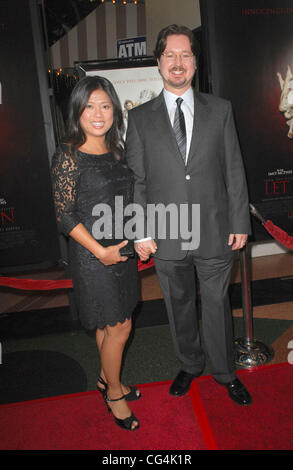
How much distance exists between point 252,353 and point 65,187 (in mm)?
1812

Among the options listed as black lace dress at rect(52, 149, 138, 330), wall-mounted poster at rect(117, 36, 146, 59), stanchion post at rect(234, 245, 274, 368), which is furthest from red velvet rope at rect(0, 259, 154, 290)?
wall-mounted poster at rect(117, 36, 146, 59)

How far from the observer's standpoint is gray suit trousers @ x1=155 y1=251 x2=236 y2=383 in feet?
7.09

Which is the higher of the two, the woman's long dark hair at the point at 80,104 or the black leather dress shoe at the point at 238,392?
the woman's long dark hair at the point at 80,104

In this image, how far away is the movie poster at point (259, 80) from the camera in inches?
111

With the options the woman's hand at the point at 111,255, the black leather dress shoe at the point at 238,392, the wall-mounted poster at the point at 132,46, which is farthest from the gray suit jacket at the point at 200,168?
the wall-mounted poster at the point at 132,46

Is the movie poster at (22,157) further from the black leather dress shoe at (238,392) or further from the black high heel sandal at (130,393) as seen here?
the black leather dress shoe at (238,392)

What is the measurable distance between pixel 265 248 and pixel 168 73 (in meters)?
3.48

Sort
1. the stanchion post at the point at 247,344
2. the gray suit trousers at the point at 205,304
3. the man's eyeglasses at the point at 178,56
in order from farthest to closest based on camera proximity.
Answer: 1. the stanchion post at the point at 247,344
2. the gray suit trousers at the point at 205,304
3. the man's eyeglasses at the point at 178,56

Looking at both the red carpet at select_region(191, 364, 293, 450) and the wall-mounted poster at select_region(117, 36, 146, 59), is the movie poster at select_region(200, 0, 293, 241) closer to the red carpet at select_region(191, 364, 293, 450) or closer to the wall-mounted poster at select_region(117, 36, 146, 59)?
the red carpet at select_region(191, 364, 293, 450)

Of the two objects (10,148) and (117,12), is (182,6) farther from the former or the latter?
(10,148)

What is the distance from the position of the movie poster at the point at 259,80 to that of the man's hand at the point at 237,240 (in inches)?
43.6

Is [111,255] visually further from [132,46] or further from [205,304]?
[132,46]

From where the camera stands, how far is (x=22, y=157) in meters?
2.81

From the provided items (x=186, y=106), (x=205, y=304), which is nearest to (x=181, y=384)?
(x=205, y=304)
